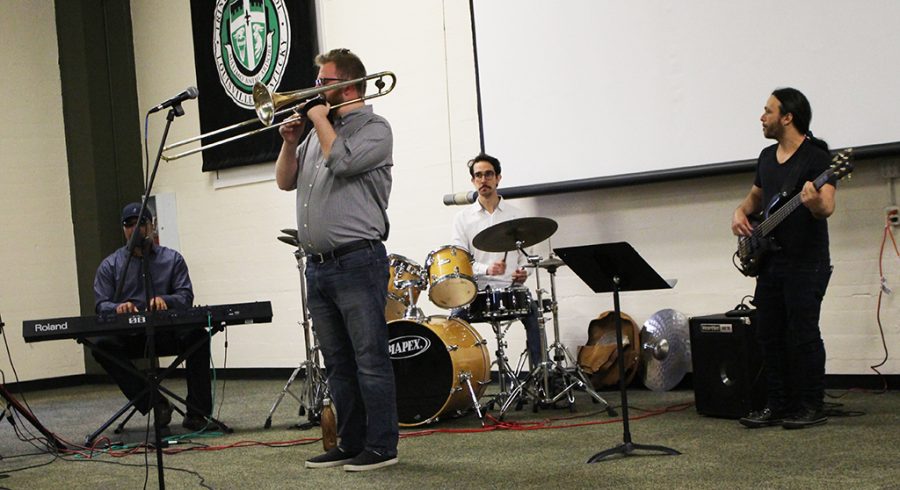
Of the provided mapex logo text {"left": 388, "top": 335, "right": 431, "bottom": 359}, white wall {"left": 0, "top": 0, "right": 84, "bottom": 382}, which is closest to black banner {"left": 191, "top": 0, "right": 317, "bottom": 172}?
white wall {"left": 0, "top": 0, "right": 84, "bottom": 382}

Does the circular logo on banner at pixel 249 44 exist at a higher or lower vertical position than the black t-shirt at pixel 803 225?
higher

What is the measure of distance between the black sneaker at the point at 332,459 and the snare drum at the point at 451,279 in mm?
1449

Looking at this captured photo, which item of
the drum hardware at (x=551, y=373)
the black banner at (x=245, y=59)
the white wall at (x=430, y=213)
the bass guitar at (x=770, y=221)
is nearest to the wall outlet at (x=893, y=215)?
the white wall at (x=430, y=213)

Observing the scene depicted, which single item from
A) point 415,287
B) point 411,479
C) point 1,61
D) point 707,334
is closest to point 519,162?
point 415,287

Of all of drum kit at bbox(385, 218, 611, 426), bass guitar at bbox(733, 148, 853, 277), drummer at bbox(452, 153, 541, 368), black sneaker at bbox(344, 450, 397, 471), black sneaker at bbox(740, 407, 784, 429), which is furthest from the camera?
drummer at bbox(452, 153, 541, 368)

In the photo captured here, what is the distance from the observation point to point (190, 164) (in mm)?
10016

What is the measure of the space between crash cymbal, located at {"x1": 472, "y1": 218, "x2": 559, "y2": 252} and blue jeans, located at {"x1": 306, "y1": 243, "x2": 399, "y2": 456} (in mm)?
1308

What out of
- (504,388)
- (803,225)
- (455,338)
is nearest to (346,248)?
(455,338)

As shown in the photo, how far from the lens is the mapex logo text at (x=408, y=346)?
5828 millimetres

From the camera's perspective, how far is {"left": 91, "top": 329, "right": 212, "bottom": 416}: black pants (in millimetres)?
6234

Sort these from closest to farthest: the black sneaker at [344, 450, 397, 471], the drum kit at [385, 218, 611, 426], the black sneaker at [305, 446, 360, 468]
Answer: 1. the black sneaker at [344, 450, 397, 471]
2. the black sneaker at [305, 446, 360, 468]
3. the drum kit at [385, 218, 611, 426]

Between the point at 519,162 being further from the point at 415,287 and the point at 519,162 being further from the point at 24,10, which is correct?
the point at 24,10

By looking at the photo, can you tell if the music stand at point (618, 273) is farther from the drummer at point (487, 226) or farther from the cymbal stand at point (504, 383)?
the drummer at point (487, 226)

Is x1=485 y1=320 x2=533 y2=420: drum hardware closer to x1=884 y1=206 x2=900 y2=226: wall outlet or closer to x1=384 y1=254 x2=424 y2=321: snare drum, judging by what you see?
x1=384 y1=254 x2=424 y2=321: snare drum
